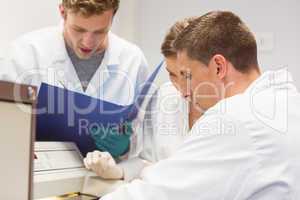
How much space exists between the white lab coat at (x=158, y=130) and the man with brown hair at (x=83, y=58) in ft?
0.30

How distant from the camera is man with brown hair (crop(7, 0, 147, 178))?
1.15 m

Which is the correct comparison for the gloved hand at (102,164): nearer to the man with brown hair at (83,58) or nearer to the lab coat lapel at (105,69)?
the man with brown hair at (83,58)

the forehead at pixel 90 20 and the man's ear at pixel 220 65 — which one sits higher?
the forehead at pixel 90 20

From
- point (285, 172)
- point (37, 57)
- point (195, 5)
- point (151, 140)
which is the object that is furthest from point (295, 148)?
point (195, 5)

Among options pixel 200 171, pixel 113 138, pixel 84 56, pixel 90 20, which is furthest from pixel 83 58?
pixel 200 171

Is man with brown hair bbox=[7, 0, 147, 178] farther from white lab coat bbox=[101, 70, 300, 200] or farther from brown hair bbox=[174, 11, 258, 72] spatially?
white lab coat bbox=[101, 70, 300, 200]

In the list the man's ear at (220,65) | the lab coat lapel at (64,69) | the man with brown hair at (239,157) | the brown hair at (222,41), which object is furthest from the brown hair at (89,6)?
the man with brown hair at (239,157)

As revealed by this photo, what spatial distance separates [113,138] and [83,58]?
479 millimetres

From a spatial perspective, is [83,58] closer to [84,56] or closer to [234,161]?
[84,56]

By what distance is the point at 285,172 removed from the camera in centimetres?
71

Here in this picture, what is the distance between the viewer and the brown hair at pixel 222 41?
0.94 metres

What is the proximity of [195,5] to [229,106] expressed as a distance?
4.51 feet

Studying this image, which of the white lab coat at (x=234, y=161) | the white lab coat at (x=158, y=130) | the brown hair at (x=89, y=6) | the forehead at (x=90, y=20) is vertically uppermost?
the brown hair at (x=89, y=6)

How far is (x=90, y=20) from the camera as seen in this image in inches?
46.0
